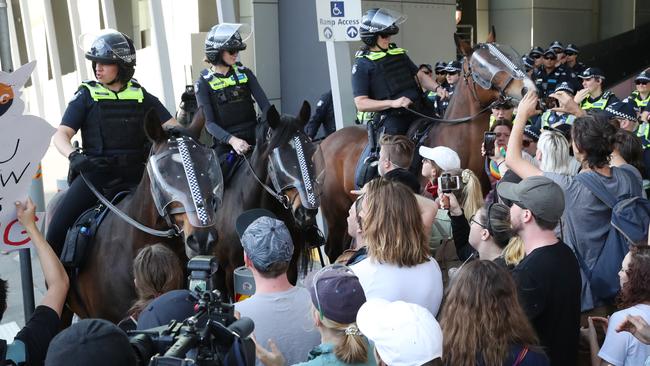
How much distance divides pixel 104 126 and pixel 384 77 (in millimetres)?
3639

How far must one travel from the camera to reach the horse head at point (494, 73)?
7.71 metres

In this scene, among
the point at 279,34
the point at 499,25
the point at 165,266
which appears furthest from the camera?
the point at 499,25

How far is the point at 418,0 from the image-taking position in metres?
16.1

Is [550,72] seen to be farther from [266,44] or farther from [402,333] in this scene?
[402,333]

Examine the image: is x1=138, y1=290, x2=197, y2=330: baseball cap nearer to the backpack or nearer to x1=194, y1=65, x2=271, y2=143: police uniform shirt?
the backpack

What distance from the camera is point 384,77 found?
8648 millimetres

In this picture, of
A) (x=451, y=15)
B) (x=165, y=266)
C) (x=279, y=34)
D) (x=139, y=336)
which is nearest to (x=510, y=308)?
(x=139, y=336)

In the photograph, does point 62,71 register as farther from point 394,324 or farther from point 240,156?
point 394,324

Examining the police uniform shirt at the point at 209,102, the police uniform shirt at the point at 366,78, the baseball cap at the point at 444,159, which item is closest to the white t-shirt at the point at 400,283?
the baseball cap at the point at 444,159

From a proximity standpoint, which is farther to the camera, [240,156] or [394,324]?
[240,156]

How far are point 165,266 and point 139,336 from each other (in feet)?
5.52

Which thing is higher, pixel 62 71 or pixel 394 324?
pixel 394 324

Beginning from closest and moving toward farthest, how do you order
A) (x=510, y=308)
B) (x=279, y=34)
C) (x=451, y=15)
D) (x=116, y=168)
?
(x=510, y=308)
(x=116, y=168)
(x=279, y=34)
(x=451, y=15)

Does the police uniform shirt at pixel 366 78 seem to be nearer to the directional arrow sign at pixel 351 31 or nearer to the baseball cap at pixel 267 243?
the directional arrow sign at pixel 351 31
